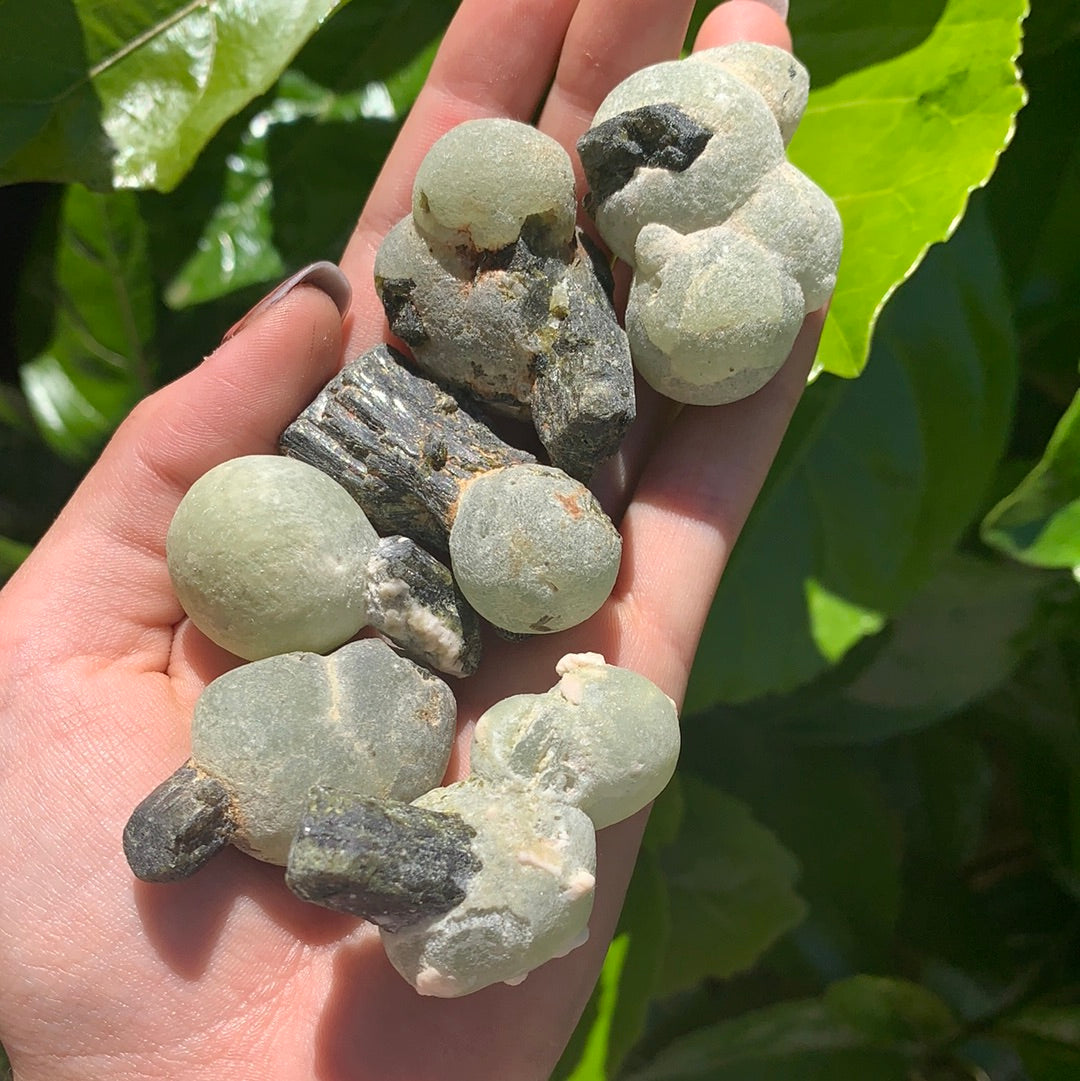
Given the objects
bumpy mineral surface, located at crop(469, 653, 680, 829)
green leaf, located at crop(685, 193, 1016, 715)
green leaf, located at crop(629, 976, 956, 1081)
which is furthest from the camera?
green leaf, located at crop(629, 976, 956, 1081)

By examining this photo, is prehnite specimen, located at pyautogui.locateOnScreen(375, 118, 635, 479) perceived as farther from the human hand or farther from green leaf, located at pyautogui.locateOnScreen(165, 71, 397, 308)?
green leaf, located at pyautogui.locateOnScreen(165, 71, 397, 308)

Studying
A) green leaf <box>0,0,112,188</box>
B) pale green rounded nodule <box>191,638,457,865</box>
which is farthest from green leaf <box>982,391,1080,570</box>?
green leaf <box>0,0,112,188</box>

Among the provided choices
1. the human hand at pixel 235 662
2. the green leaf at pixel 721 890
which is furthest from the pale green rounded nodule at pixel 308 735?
the green leaf at pixel 721 890

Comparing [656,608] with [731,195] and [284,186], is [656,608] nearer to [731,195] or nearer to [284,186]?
[731,195]

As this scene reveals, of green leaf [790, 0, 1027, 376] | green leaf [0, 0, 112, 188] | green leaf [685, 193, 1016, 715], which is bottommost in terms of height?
green leaf [685, 193, 1016, 715]

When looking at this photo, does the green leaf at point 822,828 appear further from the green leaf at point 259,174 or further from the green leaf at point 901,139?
the green leaf at point 259,174

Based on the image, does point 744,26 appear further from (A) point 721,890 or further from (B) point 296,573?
(A) point 721,890

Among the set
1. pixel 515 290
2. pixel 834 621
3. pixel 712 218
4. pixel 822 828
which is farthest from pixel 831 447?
pixel 822 828
